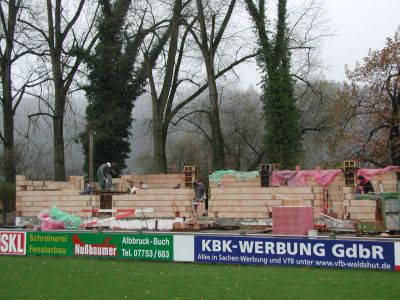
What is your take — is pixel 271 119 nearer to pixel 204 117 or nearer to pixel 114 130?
pixel 114 130

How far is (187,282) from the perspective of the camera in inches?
511

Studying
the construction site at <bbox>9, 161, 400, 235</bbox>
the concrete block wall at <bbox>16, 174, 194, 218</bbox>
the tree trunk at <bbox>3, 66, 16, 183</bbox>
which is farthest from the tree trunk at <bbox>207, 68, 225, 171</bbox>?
the tree trunk at <bbox>3, 66, 16, 183</bbox>

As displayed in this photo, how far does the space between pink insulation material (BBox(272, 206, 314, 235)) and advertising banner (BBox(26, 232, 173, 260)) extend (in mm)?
4410

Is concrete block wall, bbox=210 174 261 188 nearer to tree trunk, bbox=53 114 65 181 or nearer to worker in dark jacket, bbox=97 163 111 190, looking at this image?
worker in dark jacket, bbox=97 163 111 190

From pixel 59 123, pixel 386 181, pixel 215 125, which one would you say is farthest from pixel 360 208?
pixel 59 123

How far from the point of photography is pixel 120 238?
17.3 meters

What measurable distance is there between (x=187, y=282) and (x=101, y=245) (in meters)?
5.25

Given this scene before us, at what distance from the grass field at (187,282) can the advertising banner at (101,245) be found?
623 millimetres

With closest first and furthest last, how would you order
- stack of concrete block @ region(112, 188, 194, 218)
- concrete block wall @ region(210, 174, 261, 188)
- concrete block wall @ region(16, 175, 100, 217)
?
stack of concrete block @ region(112, 188, 194, 218), concrete block wall @ region(16, 175, 100, 217), concrete block wall @ region(210, 174, 261, 188)

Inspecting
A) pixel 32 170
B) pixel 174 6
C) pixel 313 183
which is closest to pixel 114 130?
pixel 174 6

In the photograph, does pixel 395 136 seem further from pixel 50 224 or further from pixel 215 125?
pixel 50 224

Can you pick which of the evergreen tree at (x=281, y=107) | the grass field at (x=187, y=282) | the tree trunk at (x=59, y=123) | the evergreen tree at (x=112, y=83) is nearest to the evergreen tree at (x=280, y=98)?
the evergreen tree at (x=281, y=107)

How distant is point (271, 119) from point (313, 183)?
12160 millimetres

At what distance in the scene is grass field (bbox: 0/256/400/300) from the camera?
37.5ft
